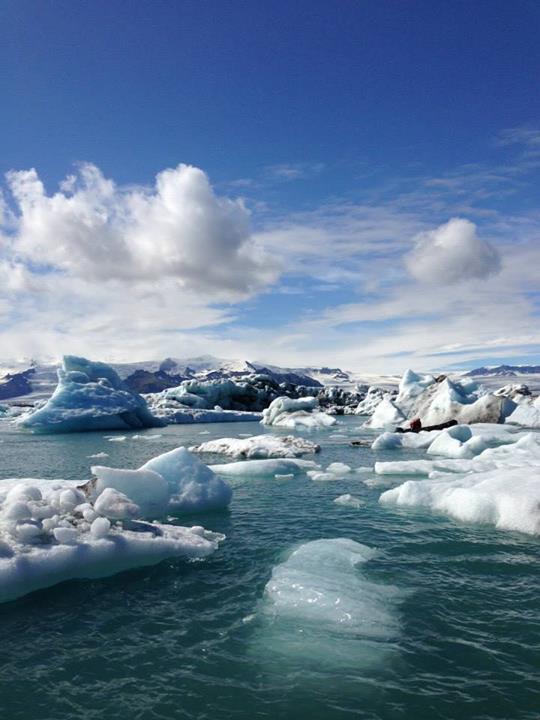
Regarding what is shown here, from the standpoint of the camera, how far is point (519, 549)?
10.0 m

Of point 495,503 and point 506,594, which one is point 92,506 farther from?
point 495,503

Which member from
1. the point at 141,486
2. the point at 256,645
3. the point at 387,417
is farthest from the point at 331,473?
the point at 387,417

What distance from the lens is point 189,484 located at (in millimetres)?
13883

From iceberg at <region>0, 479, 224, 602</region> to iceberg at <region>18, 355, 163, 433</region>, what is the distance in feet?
126

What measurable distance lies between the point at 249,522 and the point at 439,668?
723 centimetres

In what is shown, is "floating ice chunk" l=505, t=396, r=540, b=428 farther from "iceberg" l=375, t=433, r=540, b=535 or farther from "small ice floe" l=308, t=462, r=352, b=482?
"iceberg" l=375, t=433, r=540, b=535

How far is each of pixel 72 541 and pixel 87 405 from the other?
136 ft

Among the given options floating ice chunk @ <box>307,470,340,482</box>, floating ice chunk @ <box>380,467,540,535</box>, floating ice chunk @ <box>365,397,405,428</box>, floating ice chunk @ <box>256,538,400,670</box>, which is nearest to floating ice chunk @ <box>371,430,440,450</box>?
floating ice chunk @ <box>307,470,340,482</box>

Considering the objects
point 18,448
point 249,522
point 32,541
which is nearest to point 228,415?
point 18,448

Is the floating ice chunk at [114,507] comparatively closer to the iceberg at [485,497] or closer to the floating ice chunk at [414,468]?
the iceberg at [485,497]

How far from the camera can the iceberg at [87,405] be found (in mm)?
46094

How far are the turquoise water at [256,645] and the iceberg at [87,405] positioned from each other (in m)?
39.8

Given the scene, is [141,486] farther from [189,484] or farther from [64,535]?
[64,535]

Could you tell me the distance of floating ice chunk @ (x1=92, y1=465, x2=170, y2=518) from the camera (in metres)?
11.8
